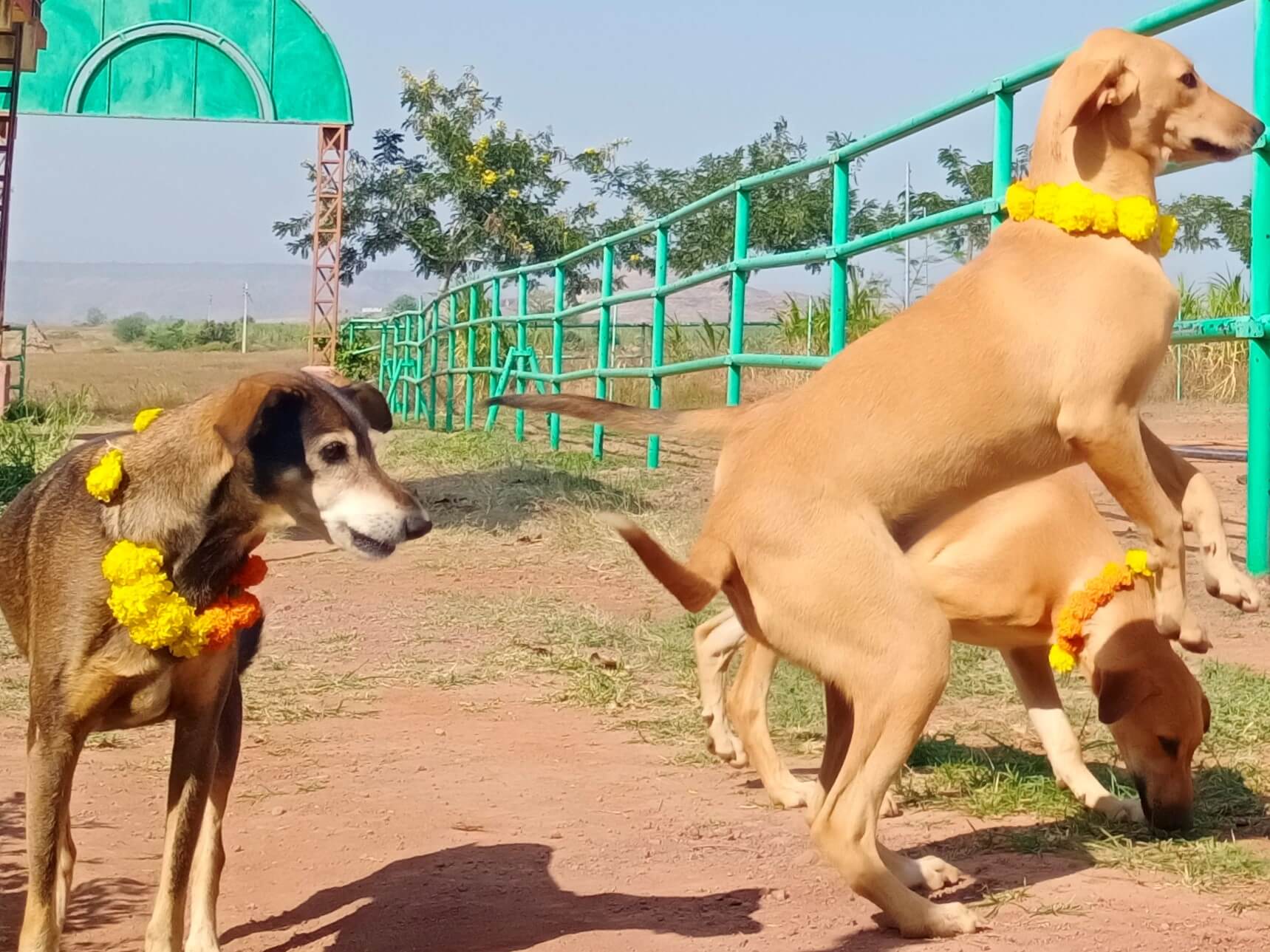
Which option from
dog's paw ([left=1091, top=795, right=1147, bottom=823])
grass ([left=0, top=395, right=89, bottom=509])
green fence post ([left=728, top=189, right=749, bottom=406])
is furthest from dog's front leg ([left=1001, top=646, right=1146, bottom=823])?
grass ([left=0, top=395, right=89, bottom=509])

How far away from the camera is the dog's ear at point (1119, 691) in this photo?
362 cm

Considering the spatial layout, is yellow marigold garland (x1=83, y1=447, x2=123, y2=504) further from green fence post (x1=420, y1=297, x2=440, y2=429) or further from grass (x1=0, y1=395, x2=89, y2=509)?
green fence post (x1=420, y1=297, x2=440, y2=429)

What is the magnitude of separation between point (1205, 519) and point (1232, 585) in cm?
Result: 19

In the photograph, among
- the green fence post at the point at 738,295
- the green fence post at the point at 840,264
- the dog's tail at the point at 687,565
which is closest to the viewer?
the dog's tail at the point at 687,565

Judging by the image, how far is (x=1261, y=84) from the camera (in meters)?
5.36

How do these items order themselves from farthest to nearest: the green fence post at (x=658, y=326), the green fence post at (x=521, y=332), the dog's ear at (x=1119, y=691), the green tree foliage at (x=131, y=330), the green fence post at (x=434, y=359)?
the green tree foliage at (x=131, y=330), the green fence post at (x=434, y=359), the green fence post at (x=521, y=332), the green fence post at (x=658, y=326), the dog's ear at (x=1119, y=691)

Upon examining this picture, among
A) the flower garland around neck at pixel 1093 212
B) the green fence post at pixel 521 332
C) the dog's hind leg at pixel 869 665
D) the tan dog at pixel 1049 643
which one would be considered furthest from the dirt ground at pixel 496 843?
the green fence post at pixel 521 332

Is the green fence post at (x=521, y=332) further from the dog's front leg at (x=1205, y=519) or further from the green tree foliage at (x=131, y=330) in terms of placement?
the green tree foliage at (x=131, y=330)

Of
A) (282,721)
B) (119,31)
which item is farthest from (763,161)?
(282,721)

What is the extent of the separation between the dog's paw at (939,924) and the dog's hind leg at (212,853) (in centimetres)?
155

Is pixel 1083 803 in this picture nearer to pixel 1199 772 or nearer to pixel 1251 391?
pixel 1199 772

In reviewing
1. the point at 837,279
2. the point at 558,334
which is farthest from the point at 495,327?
the point at 837,279

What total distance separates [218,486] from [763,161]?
29995 mm

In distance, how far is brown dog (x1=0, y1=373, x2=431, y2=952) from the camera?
313cm
